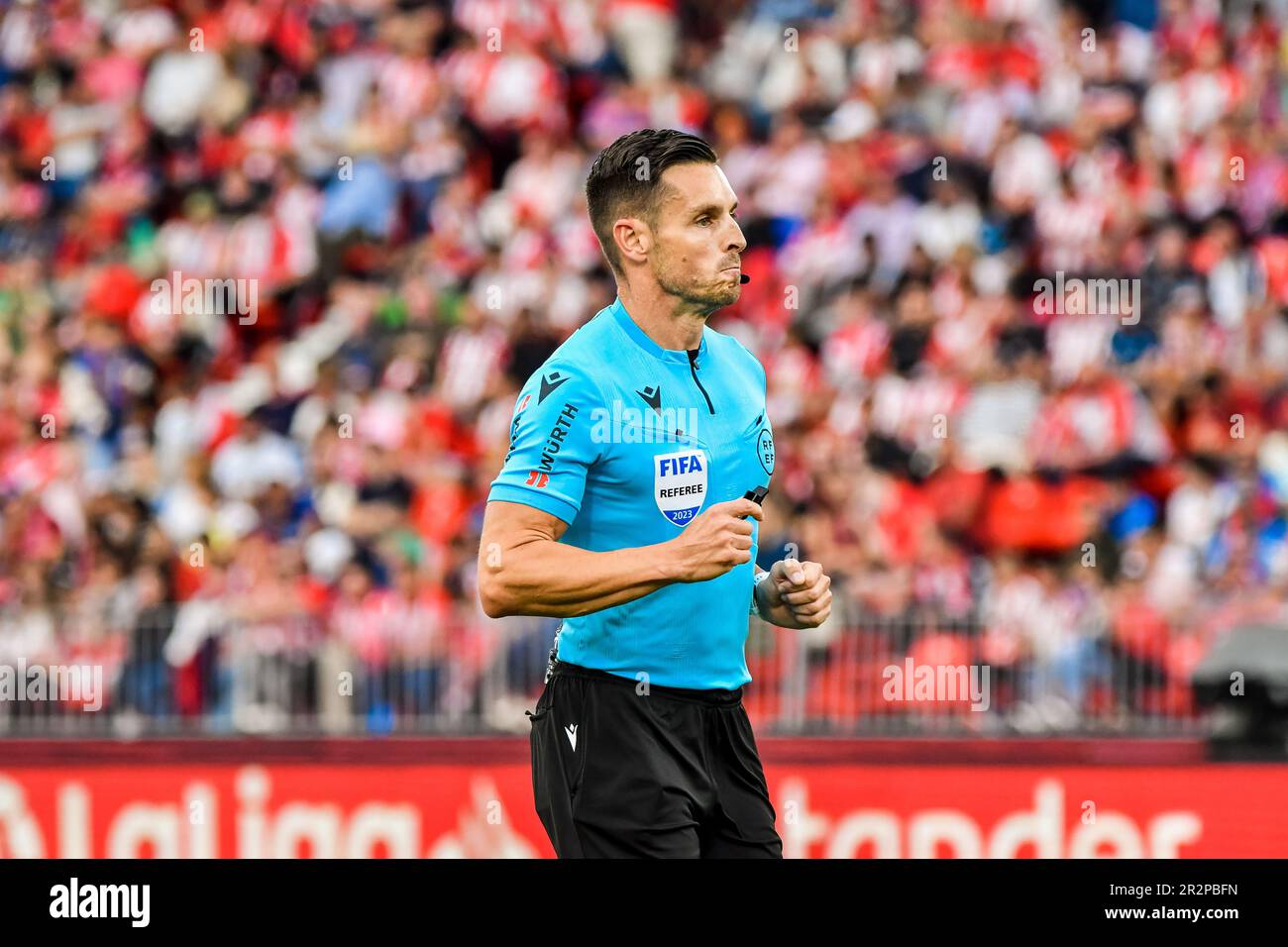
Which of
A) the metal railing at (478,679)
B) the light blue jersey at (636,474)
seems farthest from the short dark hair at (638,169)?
the metal railing at (478,679)

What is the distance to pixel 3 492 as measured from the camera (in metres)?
14.1

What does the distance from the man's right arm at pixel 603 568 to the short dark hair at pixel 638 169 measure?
0.87 metres

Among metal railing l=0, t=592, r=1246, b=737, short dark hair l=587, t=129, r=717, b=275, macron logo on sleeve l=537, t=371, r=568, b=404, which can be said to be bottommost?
metal railing l=0, t=592, r=1246, b=737

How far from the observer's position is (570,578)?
A: 489 centimetres

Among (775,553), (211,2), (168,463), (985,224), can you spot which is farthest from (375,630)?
(211,2)

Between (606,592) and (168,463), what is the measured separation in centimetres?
972

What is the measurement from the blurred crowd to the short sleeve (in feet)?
20.7

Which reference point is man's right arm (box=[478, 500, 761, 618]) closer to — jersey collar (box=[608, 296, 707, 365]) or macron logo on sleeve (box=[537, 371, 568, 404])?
macron logo on sleeve (box=[537, 371, 568, 404])

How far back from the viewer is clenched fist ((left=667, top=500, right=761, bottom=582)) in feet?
16.0

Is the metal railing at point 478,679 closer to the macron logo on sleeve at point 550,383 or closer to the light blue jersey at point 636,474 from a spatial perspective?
the light blue jersey at point 636,474

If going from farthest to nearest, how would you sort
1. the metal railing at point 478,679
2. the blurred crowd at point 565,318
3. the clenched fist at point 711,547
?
the blurred crowd at point 565,318, the metal railing at point 478,679, the clenched fist at point 711,547

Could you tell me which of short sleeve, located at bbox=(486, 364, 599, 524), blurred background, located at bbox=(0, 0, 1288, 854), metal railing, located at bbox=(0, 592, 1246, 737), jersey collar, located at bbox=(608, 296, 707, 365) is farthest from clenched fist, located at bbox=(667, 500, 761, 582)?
blurred background, located at bbox=(0, 0, 1288, 854)

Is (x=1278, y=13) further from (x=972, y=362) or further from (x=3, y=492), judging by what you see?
(x=3, y=492)

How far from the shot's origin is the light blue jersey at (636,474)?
5.06 metres
